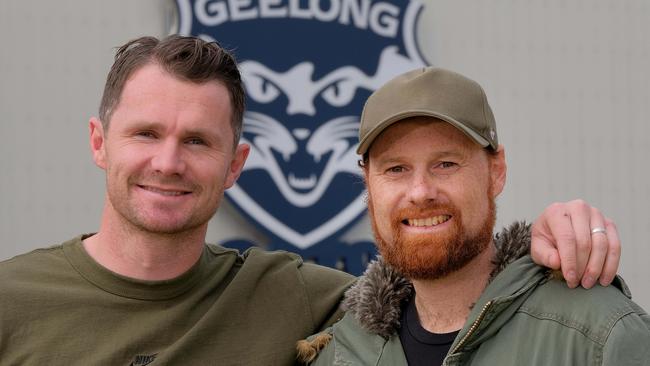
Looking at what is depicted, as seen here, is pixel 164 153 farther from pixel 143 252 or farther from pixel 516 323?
pixel 516 323

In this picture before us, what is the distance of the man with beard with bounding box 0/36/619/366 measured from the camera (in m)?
2.47

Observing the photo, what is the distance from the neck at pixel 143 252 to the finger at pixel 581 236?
1.15 meters

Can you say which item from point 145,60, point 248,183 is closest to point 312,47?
point 248,183

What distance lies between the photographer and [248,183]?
6.05 meters

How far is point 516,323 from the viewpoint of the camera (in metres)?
2.11

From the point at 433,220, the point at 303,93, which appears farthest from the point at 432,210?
the point at 303,93

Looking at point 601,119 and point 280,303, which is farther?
point 601,119

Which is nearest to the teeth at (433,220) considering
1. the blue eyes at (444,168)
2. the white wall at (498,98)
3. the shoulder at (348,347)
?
the blue eyes at (444,168)

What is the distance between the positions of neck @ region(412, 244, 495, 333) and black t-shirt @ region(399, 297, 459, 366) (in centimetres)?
3

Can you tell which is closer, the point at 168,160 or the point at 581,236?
the point at 581,236

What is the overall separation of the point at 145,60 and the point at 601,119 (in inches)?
203

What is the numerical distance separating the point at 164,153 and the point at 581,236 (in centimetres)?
119

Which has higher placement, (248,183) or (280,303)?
(280,303)

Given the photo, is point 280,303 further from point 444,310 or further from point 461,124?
point 461,124
